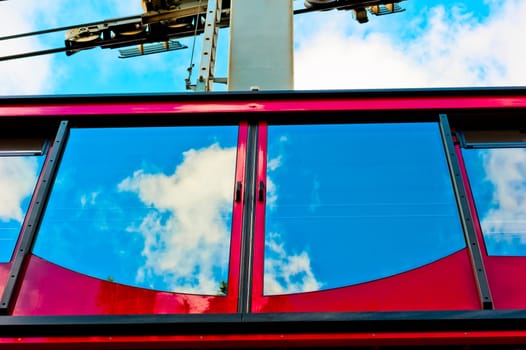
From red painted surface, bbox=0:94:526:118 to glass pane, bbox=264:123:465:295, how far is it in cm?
15

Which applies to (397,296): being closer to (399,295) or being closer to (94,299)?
(399,295)

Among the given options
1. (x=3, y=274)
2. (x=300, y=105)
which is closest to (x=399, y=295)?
(x=300, y=105)

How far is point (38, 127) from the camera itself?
4.82 m

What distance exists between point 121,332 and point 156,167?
132 cm

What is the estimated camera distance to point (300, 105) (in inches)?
185

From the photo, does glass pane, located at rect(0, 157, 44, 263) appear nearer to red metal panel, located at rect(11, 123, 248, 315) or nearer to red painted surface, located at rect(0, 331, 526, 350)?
red metal panel, located at rect(11, 123, 248, 315)

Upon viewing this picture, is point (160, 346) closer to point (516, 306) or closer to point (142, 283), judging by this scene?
point (142, 283)

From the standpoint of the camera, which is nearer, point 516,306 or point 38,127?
point 516,306

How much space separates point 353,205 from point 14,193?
87.9 inches

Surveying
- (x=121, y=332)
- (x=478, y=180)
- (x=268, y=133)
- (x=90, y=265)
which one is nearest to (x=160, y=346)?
(x=121, y=332)

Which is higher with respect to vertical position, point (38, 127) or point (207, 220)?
point (38, 127)

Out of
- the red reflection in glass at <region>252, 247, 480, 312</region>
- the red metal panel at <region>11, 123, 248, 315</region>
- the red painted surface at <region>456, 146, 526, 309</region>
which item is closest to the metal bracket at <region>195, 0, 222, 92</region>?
the red metal panel at <region>11, 123, 248, 315</region>

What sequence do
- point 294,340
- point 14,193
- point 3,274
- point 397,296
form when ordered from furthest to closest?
point 14,193
point 3,274
point 397,296
point 294,340

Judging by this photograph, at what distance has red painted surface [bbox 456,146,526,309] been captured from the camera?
376 cm
